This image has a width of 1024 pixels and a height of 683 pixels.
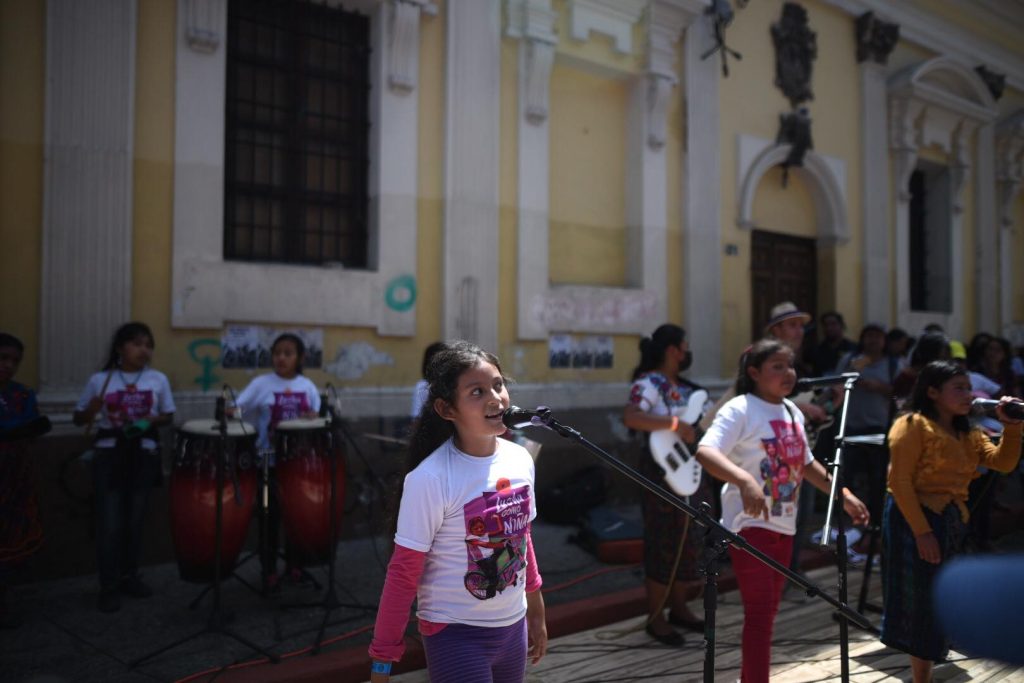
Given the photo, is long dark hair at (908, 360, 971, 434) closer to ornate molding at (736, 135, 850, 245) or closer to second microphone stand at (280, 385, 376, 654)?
second microphone stand at (280, 385, 376, 654)

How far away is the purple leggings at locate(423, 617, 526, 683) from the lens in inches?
90.5

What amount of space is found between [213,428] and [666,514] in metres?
2.81

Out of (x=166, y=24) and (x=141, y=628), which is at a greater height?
(x=166, y=24)

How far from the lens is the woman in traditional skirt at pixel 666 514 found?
4.61 metres

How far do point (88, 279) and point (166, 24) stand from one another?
2.08m

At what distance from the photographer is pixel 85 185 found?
17.7ft

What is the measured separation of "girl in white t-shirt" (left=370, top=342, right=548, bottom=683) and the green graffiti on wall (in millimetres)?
3908

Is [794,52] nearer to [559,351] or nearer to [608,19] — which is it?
[608,19]

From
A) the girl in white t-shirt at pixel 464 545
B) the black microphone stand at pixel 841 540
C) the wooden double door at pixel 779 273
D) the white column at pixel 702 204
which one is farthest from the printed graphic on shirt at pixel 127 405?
the wooden double door at pixel 779 273

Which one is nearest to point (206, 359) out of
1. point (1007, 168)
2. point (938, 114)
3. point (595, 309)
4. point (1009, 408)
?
point (595, 309)

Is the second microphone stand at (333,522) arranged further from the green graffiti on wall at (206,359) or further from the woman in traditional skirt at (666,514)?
the woman in traditional skirt at (666,514)

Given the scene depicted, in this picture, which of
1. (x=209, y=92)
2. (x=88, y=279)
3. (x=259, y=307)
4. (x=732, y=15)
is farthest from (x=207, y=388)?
(x=732, y=15)

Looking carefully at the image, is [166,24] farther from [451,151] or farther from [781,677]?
[781,677]

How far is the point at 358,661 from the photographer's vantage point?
4.03 m
